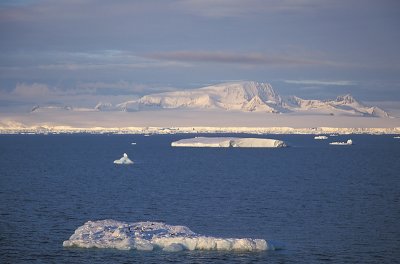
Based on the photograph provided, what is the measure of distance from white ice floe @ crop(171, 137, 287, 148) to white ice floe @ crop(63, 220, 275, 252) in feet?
415

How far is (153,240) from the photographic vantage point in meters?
33.8

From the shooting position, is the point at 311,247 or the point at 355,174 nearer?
the point at 311,247

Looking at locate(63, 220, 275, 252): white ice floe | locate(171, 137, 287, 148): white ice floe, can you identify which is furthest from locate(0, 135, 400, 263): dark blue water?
locate(171, 137, 287, 148): white ice floe

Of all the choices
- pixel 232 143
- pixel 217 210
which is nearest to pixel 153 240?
pixel 217 210

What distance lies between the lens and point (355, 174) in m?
84.2

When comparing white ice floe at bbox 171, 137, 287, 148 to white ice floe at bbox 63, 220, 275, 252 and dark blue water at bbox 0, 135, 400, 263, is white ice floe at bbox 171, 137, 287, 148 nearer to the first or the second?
dark blue water at bbox 0, 135, 400, 263

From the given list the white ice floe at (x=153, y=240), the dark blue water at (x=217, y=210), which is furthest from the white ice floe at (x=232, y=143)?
the white ice floe at (x=153, y=240)

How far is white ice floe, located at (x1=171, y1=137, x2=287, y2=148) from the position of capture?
16212 centimetres

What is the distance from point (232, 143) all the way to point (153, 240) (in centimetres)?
13058

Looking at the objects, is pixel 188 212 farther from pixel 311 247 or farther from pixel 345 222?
pixel 311 247

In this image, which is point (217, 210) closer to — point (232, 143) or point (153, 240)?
point (153, 240)

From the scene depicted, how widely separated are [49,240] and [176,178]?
43.4m

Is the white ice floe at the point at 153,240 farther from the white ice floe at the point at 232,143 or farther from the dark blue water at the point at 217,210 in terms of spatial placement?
the white ice floe at the point at 232,143

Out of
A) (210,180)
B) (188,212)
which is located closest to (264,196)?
(188,212)
